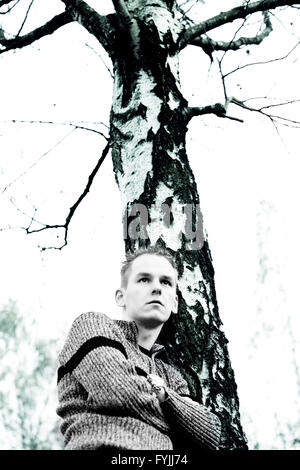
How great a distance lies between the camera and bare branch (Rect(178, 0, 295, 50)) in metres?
3.25

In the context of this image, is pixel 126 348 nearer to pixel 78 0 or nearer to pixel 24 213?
pixel 24 213

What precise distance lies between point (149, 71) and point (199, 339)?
143cm

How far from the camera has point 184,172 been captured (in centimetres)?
266

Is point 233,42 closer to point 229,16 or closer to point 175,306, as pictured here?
point 229,16

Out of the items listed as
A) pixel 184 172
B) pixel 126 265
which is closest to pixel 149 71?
pixel 184 172

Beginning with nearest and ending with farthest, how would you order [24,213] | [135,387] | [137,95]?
[135,387] < [137,95] < [24,213]

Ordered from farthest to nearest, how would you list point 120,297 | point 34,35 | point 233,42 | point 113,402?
point 233,42 < point 34,35 < point 120,297 < point 113,402

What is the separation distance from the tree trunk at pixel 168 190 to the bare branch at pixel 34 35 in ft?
1.99

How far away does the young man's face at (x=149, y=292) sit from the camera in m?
2.08

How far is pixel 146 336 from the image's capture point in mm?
2117

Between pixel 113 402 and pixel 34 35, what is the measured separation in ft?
8.75

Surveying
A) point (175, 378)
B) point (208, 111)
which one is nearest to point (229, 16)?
point (208, 111)

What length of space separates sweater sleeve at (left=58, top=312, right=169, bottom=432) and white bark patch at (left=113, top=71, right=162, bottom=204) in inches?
34.5

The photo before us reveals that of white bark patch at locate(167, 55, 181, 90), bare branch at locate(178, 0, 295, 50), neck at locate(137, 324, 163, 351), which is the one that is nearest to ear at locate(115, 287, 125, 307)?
neck at locate(137, 324, 163, 351)
